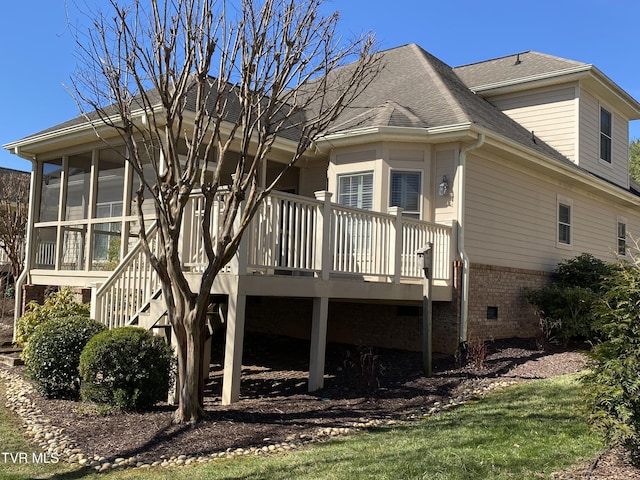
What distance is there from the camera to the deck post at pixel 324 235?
852 cm

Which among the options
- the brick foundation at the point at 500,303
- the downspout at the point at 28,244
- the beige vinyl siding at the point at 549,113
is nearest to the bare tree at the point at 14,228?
the downspout at the point at 28,244

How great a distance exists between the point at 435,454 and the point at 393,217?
17.0ft

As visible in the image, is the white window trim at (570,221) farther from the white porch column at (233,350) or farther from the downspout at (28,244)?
the downspout at (28,244)

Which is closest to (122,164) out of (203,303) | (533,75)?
(203,303)

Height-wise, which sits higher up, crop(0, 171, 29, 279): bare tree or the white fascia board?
the white fascia board

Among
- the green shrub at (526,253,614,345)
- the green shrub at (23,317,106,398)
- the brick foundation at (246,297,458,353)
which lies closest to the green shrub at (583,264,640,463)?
the brick foundation at (246,297,458,353)

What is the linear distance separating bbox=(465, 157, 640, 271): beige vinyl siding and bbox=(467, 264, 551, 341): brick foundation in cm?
23

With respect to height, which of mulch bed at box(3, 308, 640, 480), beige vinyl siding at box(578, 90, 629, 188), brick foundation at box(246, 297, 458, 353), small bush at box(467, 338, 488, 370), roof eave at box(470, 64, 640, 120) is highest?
roof eave at box(470, 64, 640, 120)

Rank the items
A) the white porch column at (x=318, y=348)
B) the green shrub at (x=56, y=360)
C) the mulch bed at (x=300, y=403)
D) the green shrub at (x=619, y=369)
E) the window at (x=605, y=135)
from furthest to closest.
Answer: the window at (x=605, y=135)
the white porch column at (x=318, y=348)
the green shrub at (x=56, y=360)
the mulch bed at (x=300, y=403)
the green shrub at (x=619, y=369)

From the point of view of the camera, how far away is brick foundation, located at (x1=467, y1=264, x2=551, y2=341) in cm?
1132

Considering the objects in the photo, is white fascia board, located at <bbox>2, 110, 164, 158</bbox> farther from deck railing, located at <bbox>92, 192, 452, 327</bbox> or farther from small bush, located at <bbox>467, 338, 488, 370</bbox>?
small bush, located at <bbox>467, 338, 488, 370</bbox>

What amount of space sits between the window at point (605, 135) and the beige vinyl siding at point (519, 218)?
1.44m

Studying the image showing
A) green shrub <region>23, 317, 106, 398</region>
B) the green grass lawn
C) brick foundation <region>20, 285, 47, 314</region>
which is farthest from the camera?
brick foundation <region>20, 285, 47, 314</region>

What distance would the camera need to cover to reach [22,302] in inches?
540
